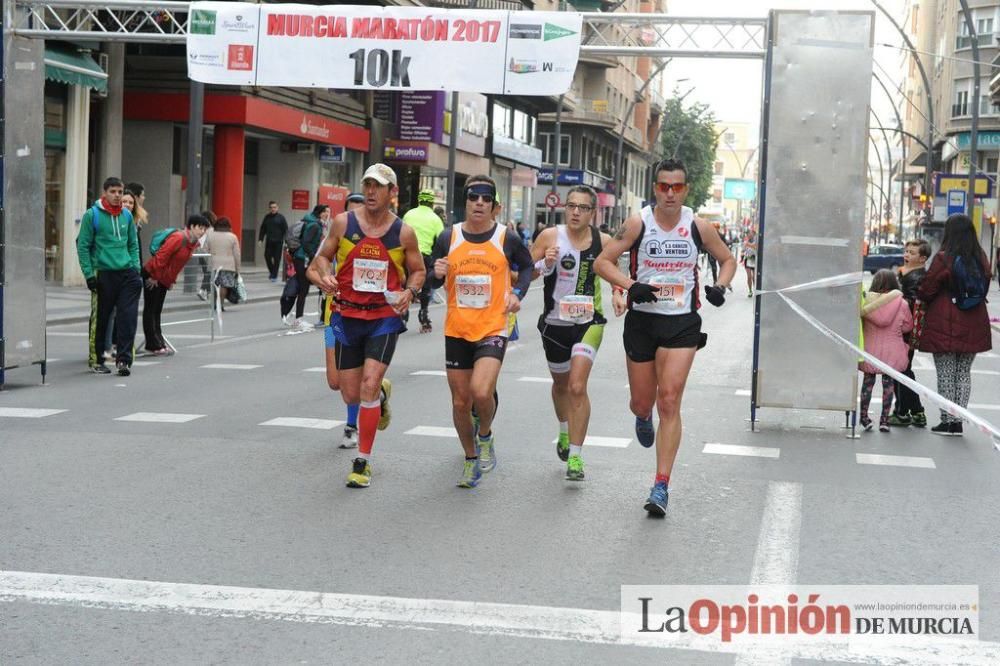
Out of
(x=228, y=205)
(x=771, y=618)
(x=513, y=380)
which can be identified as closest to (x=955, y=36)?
(x=228, y=205)

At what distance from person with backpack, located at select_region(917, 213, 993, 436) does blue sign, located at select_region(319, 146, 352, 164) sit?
1082 inches

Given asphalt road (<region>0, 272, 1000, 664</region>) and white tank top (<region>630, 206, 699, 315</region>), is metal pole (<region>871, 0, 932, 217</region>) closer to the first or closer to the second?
asphalt road (<region>0, 272, 1000, 664</region>)

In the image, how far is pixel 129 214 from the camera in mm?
13578

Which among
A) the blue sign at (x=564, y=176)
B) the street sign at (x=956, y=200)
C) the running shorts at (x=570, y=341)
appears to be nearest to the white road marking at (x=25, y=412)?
the running shorts at (x=570, y=341)

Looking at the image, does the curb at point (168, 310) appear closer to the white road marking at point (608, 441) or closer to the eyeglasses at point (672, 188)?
the white road marking at point (608, 441)

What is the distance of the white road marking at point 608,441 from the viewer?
32.9 ft

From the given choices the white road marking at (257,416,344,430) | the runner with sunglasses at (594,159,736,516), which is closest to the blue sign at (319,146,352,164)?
the white road marking at (257,416,344,430)

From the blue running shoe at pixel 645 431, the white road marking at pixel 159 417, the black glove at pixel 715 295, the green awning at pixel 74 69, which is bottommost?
the white road marking at pixel 159 417

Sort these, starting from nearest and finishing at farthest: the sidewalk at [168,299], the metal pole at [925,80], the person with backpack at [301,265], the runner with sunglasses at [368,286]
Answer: the runner with sunglasses at [368,286] → the sidewalk at [168,299] → the person with backpack at [301,265] → the metal pole at [925,80]

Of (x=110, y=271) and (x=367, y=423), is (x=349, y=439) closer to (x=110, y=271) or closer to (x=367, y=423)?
(x=367, y=423)

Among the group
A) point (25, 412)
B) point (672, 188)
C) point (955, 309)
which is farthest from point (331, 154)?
point (672, 188)

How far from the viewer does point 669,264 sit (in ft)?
25.4

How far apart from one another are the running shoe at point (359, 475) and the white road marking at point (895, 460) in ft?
11.9

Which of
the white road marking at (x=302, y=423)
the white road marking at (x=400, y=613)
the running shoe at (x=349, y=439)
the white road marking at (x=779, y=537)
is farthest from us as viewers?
the white road marking at (x=302, y=423)
